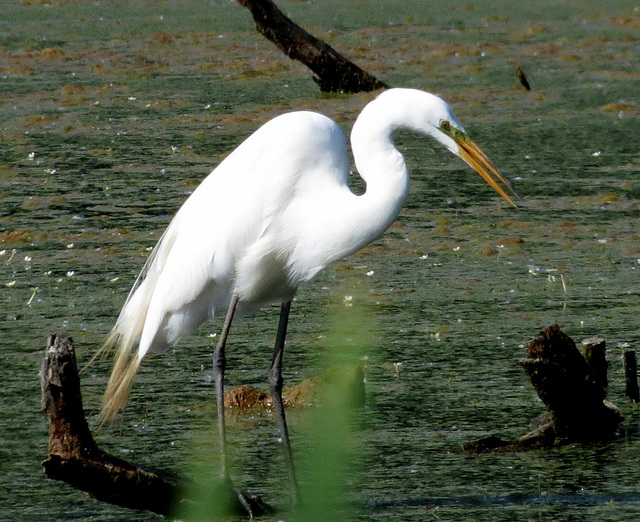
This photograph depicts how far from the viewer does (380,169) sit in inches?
109

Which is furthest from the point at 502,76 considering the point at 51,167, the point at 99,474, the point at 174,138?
the point at 99,474

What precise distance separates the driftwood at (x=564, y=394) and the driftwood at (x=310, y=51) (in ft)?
16.0

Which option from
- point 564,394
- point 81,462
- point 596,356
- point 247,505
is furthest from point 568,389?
point 81,462

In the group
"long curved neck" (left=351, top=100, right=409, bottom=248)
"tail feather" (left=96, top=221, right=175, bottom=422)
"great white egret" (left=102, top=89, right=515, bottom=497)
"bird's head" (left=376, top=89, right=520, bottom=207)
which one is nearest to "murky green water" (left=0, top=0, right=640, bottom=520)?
"tail feather" (left=96, top=221, right=175, bottom=422)

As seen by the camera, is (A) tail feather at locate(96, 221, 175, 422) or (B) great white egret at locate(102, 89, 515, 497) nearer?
(B) great white egret at locate(102, 89, 515, 497)

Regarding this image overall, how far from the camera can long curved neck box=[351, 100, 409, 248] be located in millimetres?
2760

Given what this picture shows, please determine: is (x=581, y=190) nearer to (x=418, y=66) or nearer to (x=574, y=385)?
(x=574, y=385)

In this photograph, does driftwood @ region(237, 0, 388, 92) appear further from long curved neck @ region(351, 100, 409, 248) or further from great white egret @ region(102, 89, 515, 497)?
long curved neck @ region(351, 100, 409, 248)

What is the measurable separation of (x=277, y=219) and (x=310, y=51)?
5.13m

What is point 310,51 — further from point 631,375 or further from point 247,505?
point 247,505

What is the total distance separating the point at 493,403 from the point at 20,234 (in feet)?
8.26

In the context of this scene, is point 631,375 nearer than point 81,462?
No

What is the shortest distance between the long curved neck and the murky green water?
532mm

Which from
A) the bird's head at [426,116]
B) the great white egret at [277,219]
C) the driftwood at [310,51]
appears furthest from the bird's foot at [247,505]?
the driftwood at [310,51]
